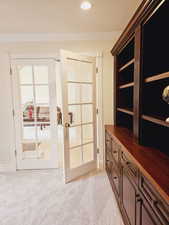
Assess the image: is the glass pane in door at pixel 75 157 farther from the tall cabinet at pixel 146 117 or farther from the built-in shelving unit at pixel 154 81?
the built-in shelving unit at pixel 154 81

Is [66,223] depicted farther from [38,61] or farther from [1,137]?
[38,61]

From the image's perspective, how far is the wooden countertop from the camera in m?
0.90

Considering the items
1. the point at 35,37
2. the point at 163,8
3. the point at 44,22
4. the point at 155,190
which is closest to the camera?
the point at 155,190

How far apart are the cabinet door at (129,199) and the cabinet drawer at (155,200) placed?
242mm

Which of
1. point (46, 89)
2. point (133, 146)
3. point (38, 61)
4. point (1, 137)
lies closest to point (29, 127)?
point (1, 137)

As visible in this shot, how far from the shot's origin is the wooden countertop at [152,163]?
90cm

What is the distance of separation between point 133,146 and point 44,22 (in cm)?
219

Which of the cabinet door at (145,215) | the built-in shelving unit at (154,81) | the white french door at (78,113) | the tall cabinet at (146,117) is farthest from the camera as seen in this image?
the white french door at (78,113)

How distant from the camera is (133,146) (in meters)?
1.57

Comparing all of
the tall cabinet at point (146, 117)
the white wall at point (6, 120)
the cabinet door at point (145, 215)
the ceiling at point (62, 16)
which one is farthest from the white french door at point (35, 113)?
the cabinet door at point (145, 215)

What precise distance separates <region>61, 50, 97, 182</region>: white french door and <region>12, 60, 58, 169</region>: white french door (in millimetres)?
502

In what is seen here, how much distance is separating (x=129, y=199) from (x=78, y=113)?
1.63m

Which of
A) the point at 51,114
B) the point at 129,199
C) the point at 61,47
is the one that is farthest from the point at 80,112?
the point at 129,199

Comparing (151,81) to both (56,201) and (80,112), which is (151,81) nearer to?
(80,112)
